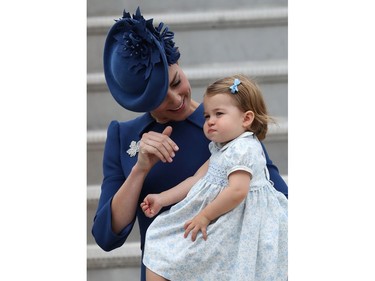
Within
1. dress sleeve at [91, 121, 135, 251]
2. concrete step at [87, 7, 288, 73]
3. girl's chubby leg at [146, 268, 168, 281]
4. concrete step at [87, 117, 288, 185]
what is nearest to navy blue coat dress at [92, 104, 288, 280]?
dress sleeve at [91, 121, 135, 251]

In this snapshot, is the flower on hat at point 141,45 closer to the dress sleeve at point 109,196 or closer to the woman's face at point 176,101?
the woman's face at point 176,101

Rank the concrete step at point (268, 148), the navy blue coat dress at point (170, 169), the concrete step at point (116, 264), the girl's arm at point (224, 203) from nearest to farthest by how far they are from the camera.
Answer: the girl's arm at point (224, 203), the navy blue coat dress at point (170, 169), the concrete step at point (268, 148), the concrete step at point (116, 264)

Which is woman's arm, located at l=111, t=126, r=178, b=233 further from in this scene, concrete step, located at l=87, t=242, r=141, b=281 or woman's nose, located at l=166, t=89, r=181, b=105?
concrete step, located at l=87, t=242, r=141, b=281

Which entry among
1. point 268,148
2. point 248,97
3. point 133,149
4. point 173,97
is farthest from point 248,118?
point 268,148

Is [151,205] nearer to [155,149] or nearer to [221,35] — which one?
[155,149]

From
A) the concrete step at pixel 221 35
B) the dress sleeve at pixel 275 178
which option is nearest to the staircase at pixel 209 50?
the concrete step at pixel 221 35

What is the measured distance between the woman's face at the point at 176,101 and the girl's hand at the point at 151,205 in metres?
0.16

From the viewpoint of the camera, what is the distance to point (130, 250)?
1896 mm

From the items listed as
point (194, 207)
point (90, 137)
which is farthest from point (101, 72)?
point (194, 207)

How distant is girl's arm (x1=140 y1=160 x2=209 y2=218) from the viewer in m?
1.29

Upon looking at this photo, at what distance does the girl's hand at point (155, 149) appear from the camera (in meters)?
1.26

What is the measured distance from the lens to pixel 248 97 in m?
1.27

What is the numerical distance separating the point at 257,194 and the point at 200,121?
7.5 inches

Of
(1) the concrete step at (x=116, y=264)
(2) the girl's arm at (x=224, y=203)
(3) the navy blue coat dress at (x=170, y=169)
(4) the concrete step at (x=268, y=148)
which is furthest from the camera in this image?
(1) the concrete step at (x=116, y=264)
